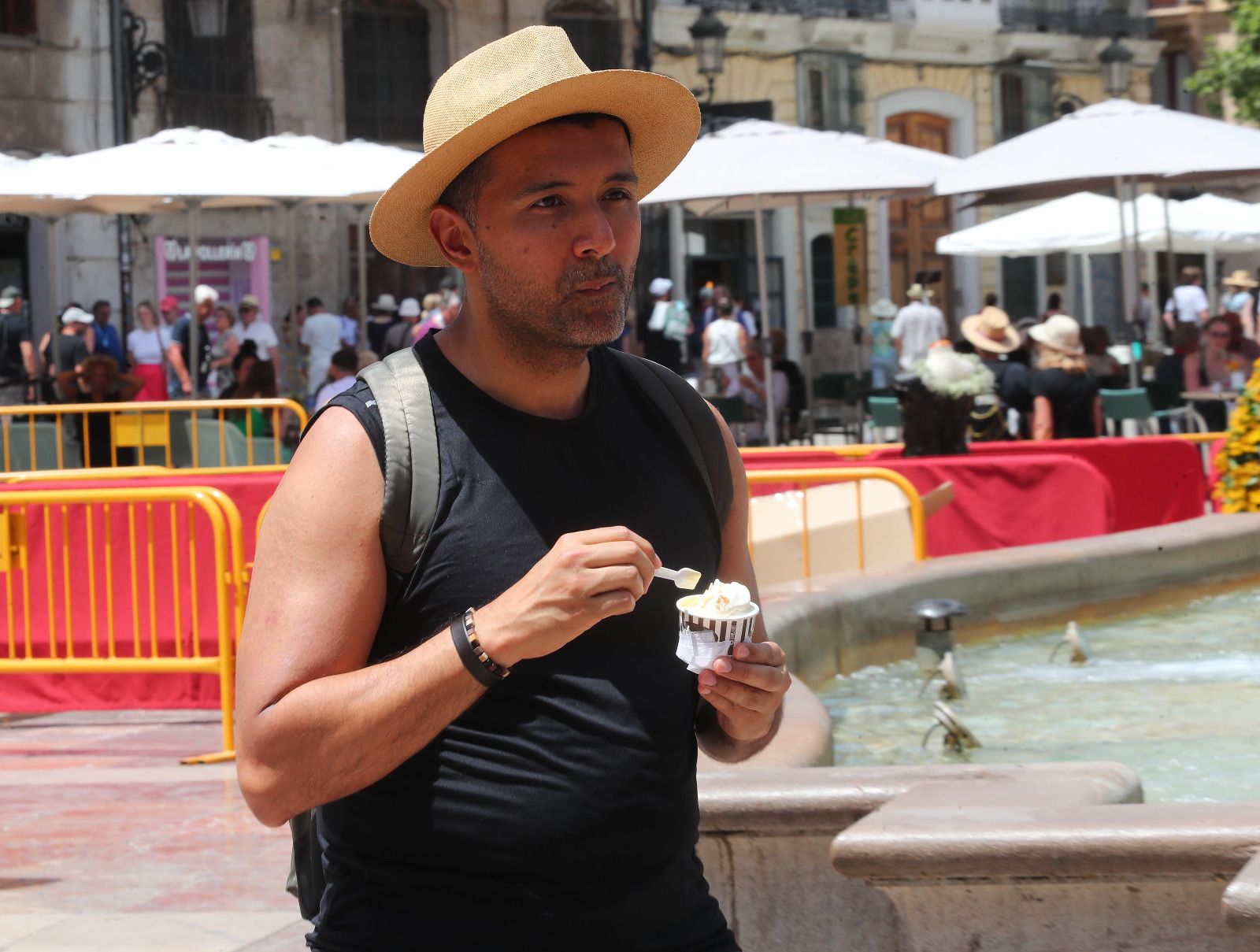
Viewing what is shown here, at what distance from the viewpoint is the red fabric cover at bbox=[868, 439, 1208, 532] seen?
10.9 metres

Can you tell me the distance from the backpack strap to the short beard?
164 mm

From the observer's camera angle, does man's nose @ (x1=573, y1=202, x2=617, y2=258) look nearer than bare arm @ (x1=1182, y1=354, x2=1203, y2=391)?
Yes

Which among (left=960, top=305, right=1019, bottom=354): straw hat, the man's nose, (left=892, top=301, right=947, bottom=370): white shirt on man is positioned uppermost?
(left=892, top=301, right=947, bottom=370): white shirt on man

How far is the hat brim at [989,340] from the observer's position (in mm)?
14484

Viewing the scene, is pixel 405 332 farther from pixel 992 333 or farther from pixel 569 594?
pixel 569 594

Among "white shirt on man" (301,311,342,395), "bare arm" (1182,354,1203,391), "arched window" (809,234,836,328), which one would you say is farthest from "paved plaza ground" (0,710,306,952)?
"arched window" (809,234,836,328)

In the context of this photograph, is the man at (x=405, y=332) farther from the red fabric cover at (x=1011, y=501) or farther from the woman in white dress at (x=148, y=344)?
the red fabric cover at (x=1011, y=501)

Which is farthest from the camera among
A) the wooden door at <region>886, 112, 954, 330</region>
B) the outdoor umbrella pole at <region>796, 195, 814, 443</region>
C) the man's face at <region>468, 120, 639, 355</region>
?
the wooden door at <region>886, 112, 954, 330</region>

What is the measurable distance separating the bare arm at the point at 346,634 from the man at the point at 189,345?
670 inches

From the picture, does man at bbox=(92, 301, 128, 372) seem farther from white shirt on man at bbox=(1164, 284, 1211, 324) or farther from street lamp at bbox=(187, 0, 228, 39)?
white shirt on man at bbox=(1164, 284, 1211, 324)

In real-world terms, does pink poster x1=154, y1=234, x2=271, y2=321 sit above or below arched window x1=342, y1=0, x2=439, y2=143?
below

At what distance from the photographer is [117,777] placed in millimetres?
7047

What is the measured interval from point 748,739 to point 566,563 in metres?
0.47

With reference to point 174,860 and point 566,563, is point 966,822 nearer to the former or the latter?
point 566,563
